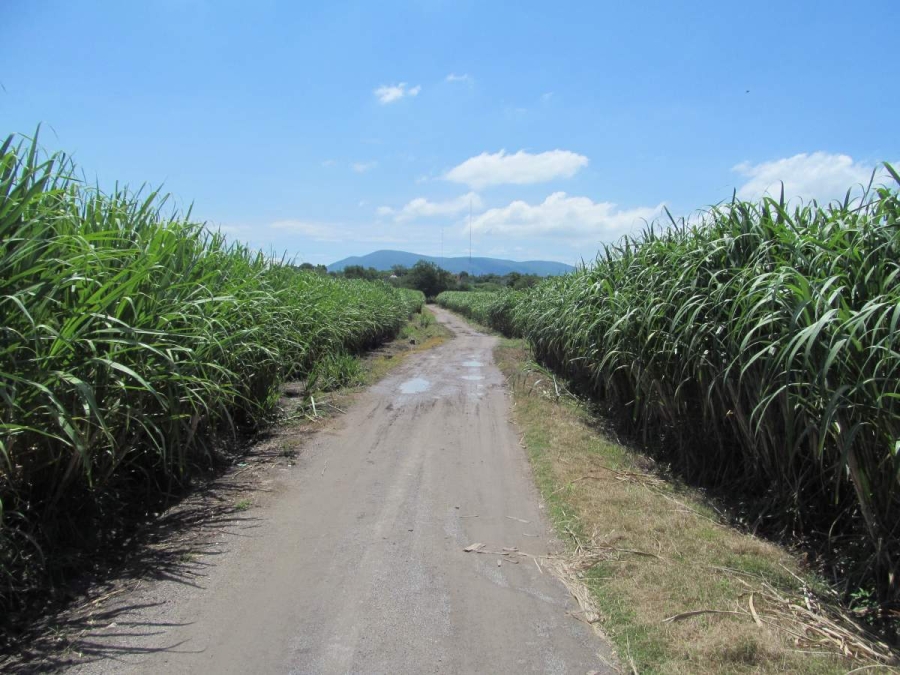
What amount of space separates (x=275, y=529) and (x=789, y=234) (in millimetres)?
4346

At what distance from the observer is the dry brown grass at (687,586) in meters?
2.68

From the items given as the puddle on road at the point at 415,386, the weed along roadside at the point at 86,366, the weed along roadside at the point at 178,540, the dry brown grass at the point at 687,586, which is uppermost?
the weed along roadside at the point at 86,366

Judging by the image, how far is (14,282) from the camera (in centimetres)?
297

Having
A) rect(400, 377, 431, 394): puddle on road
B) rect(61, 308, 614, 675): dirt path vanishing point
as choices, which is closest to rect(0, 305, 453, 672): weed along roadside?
rect(61, 308, 614, 675): dirt path vanishing point

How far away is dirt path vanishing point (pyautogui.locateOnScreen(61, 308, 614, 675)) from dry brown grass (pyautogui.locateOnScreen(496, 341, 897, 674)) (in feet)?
0.81

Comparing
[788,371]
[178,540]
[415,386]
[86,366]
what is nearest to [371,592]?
[178,540]

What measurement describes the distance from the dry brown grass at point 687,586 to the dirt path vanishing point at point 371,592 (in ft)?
0.81

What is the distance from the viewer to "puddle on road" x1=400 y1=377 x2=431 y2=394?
1009 centimetres

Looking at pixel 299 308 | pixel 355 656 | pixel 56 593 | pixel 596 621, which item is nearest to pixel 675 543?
pixel 596 621

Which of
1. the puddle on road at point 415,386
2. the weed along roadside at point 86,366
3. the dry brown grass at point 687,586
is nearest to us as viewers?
the dry brown grass at point 687,586

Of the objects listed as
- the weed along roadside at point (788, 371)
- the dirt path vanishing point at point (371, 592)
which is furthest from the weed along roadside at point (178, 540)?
the weed along roadside at point (788, 371)

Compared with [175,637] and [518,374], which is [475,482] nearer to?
[175,637]

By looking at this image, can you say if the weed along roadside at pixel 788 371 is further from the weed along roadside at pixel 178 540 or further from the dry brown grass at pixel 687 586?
the weed along roadside at pixel 178 540

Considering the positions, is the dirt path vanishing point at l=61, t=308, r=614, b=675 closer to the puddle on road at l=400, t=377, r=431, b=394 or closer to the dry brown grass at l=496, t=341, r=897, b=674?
the dry brown grass at l=496, t=341, r=897, b=674
